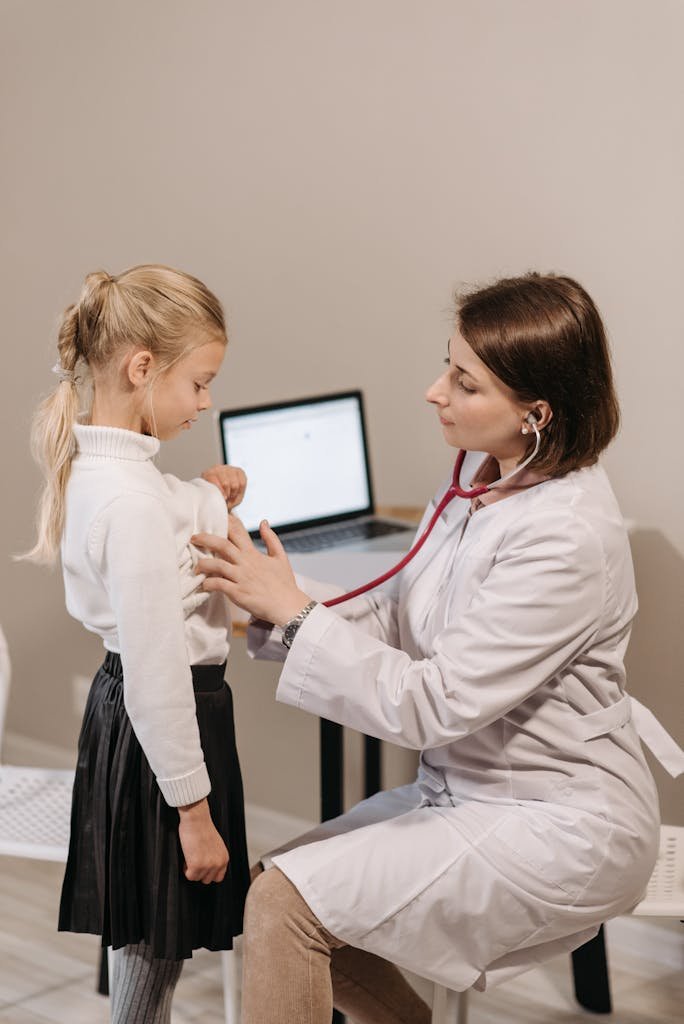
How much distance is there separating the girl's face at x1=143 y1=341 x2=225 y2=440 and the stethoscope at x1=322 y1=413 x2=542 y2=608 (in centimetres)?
32

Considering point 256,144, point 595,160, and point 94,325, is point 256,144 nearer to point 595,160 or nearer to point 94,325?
point 595,160

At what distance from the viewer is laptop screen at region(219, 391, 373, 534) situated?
2291mm

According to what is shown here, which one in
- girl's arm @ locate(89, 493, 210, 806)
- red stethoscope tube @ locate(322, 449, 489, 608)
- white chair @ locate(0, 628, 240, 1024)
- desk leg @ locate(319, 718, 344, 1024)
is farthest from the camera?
desk leg @ locate(319, 718, 344, 1024)

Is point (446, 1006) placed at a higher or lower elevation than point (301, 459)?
lower

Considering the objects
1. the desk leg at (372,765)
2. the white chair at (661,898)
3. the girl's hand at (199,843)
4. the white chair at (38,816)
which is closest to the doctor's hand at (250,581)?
the girl's hand at (199,843)

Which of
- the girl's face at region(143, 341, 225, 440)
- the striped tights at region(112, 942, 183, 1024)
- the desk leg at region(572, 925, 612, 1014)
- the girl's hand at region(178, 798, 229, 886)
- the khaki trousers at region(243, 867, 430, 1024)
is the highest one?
the girl's face at region(143, 341, 225, 440)

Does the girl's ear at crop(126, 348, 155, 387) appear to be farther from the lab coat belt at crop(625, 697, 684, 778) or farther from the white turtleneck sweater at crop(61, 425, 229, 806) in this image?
the lab coat belt at crop(625, 697, 684, 778)

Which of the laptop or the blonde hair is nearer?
the blonde hair

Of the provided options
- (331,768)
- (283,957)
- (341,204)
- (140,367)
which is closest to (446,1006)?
(283,957)

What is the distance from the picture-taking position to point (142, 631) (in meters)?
1.34

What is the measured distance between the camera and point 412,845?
1403 mm

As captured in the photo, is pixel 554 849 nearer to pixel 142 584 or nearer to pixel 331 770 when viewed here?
pixel 142 584

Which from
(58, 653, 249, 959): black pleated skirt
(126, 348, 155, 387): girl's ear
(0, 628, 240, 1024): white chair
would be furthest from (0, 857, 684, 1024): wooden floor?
(126, 348, 155, 387): girl's ear

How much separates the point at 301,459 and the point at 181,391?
0.93m
